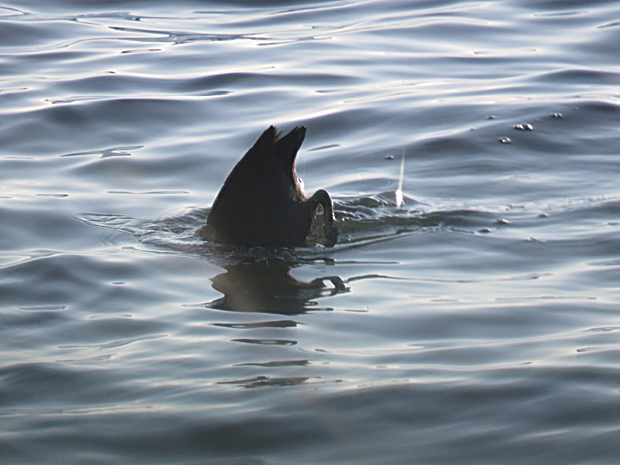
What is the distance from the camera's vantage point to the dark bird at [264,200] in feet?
14.7

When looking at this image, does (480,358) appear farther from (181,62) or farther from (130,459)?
(181,62)

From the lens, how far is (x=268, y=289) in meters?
4.15

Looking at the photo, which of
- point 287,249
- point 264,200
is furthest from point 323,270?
point 264,200

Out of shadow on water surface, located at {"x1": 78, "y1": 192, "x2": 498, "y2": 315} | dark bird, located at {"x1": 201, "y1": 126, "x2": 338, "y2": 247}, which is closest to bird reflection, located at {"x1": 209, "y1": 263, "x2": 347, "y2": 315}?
shadow on water surface, located at {"x1": 78, "y1": 192, "x2": 498, "y2": 315}

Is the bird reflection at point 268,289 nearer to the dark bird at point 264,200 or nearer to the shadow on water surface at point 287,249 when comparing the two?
the shadow on water surface at point 287,249

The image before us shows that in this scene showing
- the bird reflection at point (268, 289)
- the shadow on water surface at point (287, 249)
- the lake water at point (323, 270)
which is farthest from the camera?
the shadow on water surface at point (287, 249)

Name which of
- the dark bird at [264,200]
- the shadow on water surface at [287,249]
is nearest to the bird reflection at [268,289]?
the shadow on water surface at [287,249]

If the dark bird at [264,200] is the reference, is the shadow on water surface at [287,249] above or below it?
below

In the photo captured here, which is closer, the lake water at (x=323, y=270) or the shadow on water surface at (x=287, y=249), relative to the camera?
the lake water at (x=323, y=270)

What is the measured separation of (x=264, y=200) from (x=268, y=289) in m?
0.61

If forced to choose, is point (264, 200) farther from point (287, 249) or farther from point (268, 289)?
point (268, 289)

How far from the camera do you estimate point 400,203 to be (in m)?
5.77

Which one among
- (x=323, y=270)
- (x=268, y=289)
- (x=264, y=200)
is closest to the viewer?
(x=268, y=289)

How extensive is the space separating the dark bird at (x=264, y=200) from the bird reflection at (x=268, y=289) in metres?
0.23
